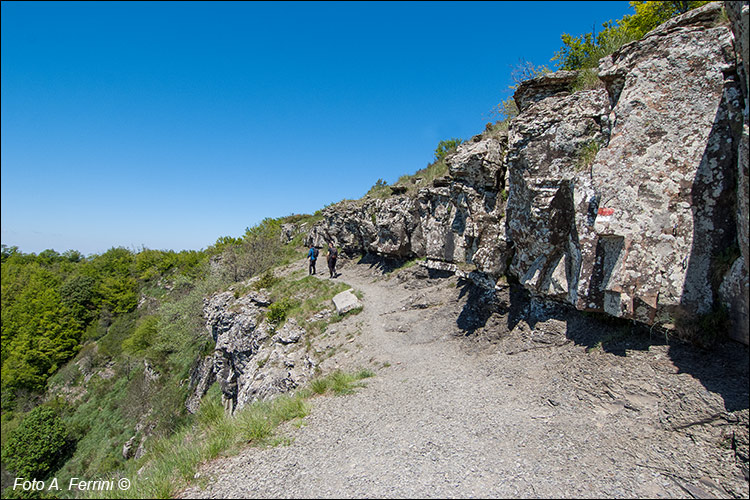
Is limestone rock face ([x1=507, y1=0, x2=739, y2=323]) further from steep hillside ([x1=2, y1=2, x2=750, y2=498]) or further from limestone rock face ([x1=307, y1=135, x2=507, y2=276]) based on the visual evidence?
limestone rock face ([x1=307, y1=135, x2=507, y2=276])

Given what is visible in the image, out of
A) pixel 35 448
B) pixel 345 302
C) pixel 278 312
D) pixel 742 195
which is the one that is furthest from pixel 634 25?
pixel 35 448

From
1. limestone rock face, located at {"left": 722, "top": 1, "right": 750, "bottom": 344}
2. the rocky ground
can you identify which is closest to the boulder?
the rocky ground

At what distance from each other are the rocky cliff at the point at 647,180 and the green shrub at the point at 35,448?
132 feet

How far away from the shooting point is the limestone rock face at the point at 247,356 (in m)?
13.3

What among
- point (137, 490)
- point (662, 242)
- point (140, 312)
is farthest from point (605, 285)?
point (140, 312)

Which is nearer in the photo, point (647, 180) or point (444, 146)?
point (647, 180)

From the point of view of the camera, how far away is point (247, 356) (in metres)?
17.6

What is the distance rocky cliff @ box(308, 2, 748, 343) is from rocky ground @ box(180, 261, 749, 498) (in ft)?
2.69

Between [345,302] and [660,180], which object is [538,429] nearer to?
[660,180]

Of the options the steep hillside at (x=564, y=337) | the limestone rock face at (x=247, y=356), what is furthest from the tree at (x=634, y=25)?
the limestone rock face at (x=247, y=356)

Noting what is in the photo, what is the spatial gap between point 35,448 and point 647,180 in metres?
43.6

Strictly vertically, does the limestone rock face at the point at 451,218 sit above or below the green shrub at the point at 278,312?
above

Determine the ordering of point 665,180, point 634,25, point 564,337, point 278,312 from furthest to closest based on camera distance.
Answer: point 278,312 < point 634,25 < point 564,337 < point 665,180

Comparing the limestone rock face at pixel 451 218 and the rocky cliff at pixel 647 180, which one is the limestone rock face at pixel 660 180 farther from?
the limestone rock face at pixel 451 218
